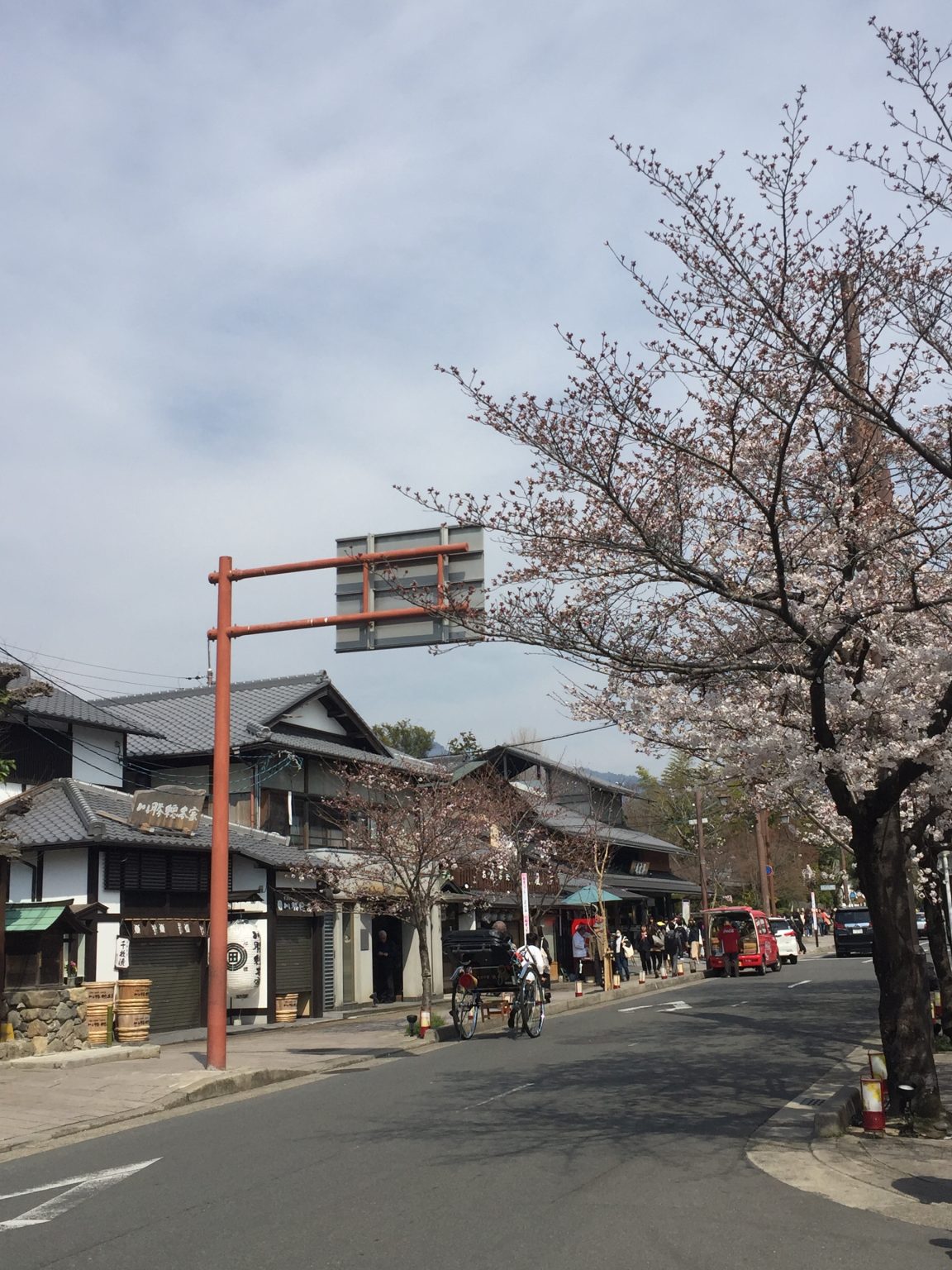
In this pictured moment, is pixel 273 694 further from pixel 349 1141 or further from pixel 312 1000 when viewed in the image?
pixel 349 1141

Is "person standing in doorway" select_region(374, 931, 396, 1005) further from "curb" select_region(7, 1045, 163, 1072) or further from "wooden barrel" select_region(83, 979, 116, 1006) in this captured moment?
"curb" select_region(7, 1045, 163, 1072)

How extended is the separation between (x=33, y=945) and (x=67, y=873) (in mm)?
3872

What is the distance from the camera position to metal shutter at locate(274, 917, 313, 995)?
29078 mm

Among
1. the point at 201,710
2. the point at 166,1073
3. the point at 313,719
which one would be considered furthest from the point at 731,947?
the point at 166,1073

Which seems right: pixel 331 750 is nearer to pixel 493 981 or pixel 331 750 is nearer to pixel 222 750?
pixel 493 981

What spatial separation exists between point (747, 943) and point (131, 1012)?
913 inches

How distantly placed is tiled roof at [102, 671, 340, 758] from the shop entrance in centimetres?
719

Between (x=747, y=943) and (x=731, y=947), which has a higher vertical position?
(x=747, y=943)

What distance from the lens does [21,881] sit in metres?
24.4

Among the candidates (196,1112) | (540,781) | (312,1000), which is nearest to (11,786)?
(312,1000)

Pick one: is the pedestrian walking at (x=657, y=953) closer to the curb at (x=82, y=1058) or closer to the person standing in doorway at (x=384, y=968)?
the person standing in doorway at (x=384, y=968)

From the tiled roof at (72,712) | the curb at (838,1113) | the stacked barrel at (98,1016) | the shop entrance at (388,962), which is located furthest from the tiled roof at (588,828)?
the curb at (838,1113)

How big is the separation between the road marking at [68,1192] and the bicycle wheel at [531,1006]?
11.1 m

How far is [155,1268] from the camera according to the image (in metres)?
6.75
